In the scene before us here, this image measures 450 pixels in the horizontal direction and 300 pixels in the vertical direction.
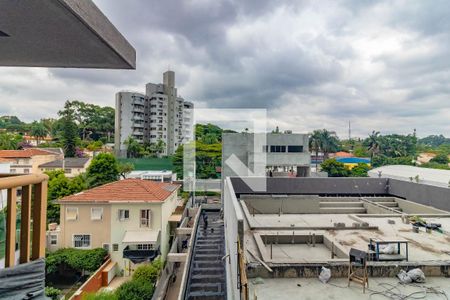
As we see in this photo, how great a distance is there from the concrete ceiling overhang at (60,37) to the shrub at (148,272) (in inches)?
423

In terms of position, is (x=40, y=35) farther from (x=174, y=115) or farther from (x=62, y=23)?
(x=174, y=115)

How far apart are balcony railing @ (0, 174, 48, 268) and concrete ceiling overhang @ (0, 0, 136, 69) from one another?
2.03 feet

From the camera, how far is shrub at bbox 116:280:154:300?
31.1 feet

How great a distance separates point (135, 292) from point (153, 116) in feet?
122

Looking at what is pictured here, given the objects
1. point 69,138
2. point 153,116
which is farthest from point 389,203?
point 153,116

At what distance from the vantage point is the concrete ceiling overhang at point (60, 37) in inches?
37.9

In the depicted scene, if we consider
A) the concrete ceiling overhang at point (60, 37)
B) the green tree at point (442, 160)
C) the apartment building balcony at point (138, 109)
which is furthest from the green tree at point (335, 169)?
the concrete ceiling overhang at point (60, 37)

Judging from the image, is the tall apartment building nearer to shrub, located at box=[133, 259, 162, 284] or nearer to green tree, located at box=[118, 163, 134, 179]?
green tree, located at box=[118, 163, 134, 179]

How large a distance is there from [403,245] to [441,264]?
135 centimetres

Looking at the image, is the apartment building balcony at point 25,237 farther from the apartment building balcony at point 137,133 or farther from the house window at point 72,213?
the apartment building balcony at point 137,133

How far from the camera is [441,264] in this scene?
4848 millimetres

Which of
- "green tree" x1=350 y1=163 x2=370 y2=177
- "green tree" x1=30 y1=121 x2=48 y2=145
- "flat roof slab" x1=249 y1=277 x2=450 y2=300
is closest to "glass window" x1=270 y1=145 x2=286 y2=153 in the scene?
"green tree" x1=350 y1=163 x2=370 y2=177

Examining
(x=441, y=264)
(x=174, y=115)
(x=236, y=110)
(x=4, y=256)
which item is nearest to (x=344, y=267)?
(x=441, y=264)

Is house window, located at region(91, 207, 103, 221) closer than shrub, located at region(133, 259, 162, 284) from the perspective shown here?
No
